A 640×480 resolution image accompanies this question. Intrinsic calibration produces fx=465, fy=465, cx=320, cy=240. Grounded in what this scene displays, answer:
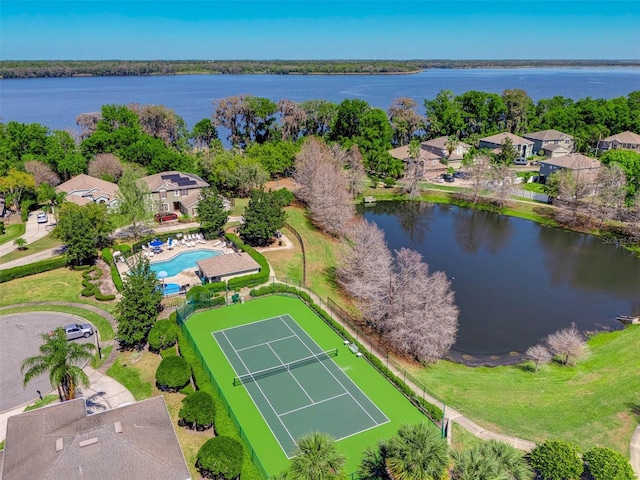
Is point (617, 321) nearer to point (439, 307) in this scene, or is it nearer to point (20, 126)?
point (439, 307)

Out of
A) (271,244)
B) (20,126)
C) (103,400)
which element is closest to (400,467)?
(103,400)

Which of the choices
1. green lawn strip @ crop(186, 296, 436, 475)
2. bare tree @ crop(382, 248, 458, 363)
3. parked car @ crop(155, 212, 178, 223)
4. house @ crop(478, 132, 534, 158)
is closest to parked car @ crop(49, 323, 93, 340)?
green lawn strip @ crop(186, 296, 436, 475)

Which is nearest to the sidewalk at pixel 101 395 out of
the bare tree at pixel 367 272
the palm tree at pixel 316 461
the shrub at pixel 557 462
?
the palm tree at pixel 316 461

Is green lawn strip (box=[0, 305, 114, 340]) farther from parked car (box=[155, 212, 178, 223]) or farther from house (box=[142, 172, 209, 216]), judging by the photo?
house (box=[142, 172, 209, 216])

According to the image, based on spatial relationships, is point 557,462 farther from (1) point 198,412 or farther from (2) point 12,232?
(2) point 12,232

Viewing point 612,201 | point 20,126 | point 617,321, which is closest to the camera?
point 617,321

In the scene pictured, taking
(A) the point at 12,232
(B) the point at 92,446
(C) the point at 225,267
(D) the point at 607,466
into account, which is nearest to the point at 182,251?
(C) the point at 225,267

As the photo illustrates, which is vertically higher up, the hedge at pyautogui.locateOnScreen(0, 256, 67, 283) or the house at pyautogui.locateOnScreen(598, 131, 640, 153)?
the house at pyautogui.locateOnScreen(598, 131, 640, 153)
